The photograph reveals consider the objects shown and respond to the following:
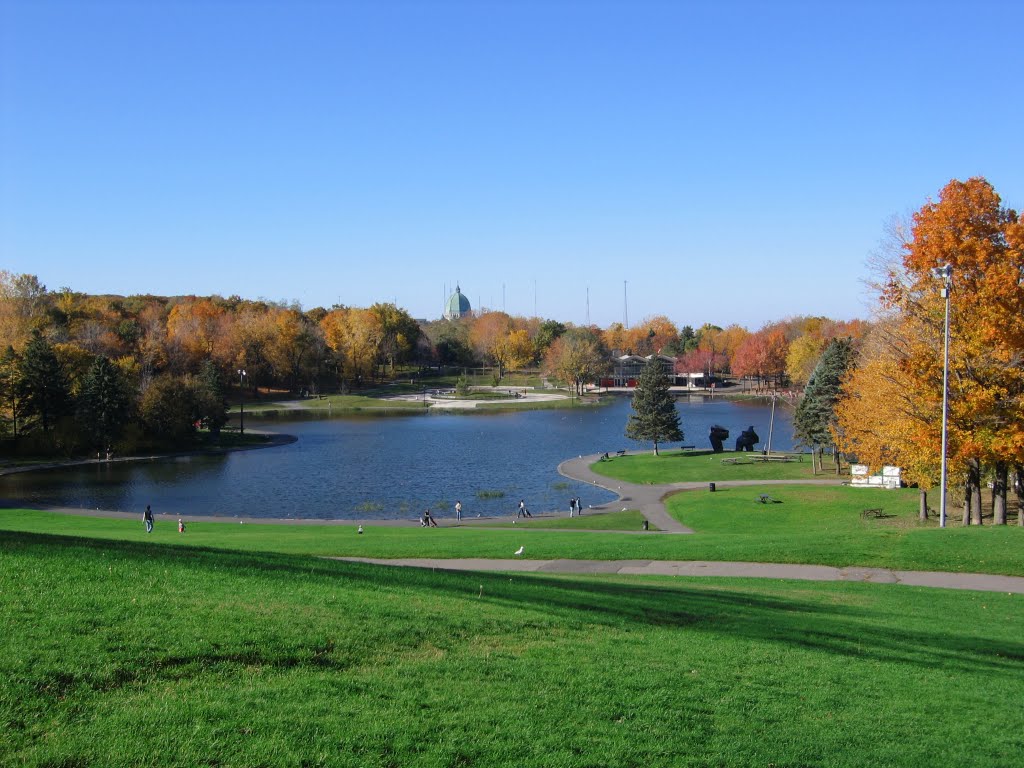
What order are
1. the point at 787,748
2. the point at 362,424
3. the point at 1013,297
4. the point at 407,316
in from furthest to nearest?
1. the point at 407,316
2. the point at 362,424
3. the point at 1013,297
4. the point at 787,748

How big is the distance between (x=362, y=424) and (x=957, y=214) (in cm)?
7458

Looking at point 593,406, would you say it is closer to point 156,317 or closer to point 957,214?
point 156,317

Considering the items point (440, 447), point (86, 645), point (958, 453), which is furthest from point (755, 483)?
point (86, 645)

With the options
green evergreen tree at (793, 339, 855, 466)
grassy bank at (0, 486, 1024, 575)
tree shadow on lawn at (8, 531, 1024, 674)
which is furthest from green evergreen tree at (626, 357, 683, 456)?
tree shadow on lawn at (8, 531, 1024, 674)

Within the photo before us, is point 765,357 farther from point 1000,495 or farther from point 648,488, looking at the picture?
point 1000,495

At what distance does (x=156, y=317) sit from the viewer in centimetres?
12131

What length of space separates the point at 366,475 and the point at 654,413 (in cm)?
2171

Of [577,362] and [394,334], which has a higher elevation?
[394,334]

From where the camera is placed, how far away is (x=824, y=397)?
2003 inches

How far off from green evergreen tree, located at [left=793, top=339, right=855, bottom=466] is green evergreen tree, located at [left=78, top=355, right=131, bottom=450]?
163 ft

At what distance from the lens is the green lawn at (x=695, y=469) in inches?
1924

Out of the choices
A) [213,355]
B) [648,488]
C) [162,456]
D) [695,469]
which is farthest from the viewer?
[213,355]

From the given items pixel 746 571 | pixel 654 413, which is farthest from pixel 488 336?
pixel 746 571

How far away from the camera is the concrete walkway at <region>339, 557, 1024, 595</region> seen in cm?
1836
